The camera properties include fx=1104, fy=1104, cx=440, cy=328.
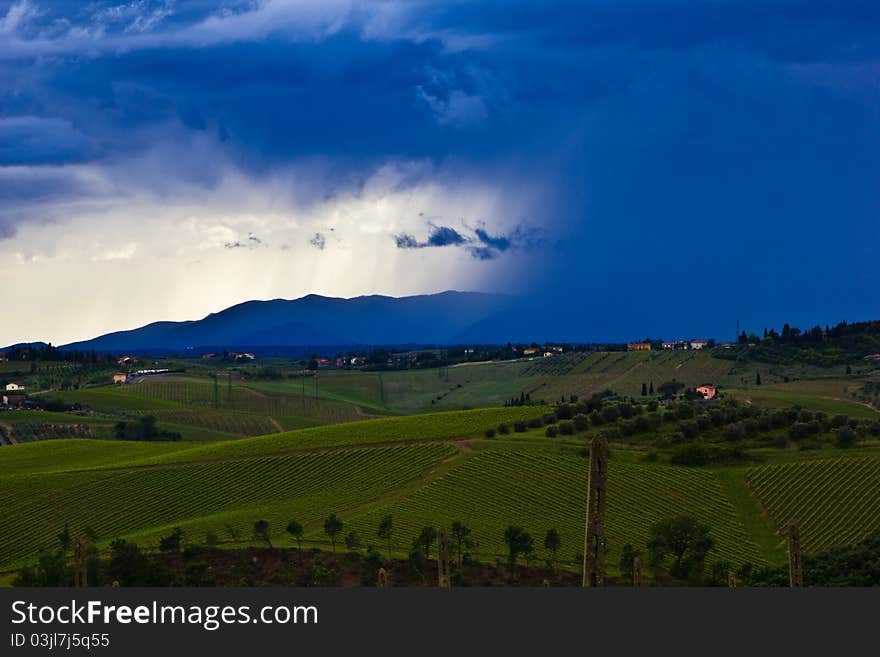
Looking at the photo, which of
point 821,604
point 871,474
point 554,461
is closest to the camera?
point 821,604

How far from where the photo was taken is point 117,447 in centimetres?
12312

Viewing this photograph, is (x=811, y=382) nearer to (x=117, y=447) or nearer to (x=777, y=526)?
(x=777, y=526)

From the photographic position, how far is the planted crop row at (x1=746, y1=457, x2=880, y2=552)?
79312mm

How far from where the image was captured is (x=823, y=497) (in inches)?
3361

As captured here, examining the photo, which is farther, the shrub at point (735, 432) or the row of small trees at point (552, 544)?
the shrub at point (735, 432)

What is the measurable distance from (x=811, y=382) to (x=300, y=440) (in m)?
82.8

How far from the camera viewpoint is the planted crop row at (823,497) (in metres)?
79.3

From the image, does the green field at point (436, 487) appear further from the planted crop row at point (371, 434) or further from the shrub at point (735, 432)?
the shrub at point (735, 432)

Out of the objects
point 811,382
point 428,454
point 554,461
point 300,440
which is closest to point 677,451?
point 554,461

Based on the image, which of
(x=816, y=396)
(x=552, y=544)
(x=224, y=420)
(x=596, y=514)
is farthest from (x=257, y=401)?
(x=596, y=514)

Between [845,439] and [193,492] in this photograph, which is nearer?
[193,492]

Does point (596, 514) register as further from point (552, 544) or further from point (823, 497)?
point (823, 497)

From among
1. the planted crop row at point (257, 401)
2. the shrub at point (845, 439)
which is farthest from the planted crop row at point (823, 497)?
the planted crop row at point (257, 401)

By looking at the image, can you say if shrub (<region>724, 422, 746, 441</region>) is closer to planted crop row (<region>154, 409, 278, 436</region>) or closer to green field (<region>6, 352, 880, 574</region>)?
green field (<region>6, 352, 880, 574</region>)
